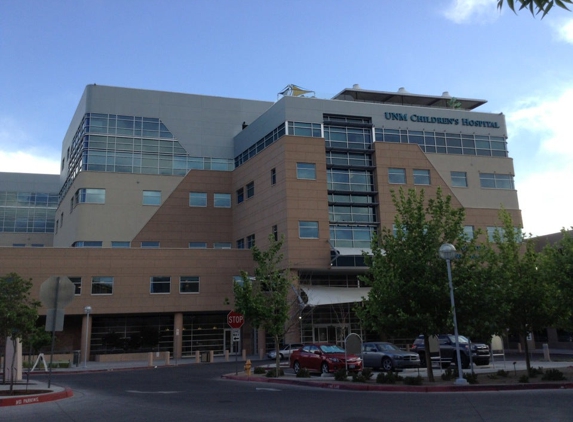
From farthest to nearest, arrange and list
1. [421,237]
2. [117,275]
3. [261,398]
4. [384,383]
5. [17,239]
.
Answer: [17,239] < [117,275] < [421,237] < [384,383] < [261,398]

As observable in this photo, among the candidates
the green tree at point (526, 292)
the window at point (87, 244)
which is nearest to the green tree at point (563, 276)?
the green tree at point (526, 292)

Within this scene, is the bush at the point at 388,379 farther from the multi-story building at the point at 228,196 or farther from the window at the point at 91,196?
the window at the point at 91,196

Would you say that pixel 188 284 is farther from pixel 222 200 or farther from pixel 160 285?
pixel 222 200

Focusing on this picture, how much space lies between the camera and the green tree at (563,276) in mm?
21422

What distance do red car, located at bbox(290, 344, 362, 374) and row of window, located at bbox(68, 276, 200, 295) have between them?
80.3 feet

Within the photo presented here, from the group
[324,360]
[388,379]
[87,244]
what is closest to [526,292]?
[388,379]

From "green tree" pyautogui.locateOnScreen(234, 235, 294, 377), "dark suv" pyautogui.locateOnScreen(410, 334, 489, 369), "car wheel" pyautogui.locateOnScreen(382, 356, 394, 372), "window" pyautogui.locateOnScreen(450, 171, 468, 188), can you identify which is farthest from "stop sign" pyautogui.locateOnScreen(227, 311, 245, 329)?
"window" pyautogui.locateOnScreen(450, 171, 468, 188)

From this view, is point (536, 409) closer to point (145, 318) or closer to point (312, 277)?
point (312, 277)

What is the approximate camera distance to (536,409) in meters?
12.9

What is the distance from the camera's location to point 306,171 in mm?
49688

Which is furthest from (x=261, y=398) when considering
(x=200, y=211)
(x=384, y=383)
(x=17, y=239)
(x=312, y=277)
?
(x=17, y=239)

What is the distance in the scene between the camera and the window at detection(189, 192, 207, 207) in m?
59.3

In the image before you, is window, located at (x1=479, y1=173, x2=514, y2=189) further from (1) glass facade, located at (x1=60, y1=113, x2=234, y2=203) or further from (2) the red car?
(2) the red car

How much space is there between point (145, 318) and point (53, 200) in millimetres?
43032
